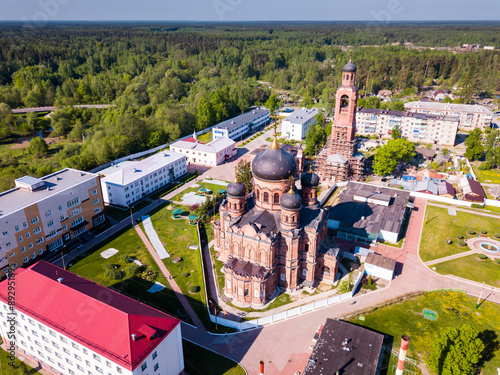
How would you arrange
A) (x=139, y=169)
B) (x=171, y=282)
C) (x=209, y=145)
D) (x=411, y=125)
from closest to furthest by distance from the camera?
(x=171, y=282)
(x=139, y=169)
(x=209, y=145)
(x=411, y=125)

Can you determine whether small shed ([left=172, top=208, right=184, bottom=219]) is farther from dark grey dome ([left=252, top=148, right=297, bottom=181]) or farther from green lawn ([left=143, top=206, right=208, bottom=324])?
Result: dark grey dome ([left=252, top=148, right=297, bottom=181])

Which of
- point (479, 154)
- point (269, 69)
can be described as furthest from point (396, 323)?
point (269, 69)

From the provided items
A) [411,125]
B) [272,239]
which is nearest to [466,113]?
[411,125]

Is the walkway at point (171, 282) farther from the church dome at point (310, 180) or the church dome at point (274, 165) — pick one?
the church dome at point (310, 180)

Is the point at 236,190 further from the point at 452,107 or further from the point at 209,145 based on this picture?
the point at 452,107

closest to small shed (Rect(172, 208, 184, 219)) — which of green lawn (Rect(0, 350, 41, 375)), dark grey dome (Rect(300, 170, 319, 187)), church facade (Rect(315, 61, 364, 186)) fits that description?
dark grey dome (Rect(300, 170, 319, 187))

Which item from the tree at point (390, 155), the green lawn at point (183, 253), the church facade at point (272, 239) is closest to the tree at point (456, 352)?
the church facade at point (272, 239)
